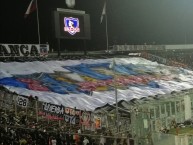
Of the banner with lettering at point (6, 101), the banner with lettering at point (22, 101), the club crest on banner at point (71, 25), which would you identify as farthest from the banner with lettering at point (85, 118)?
the club crest on banner at point (71, 25)

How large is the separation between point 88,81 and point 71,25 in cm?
764

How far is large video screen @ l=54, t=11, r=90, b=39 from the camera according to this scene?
34906 millimetres

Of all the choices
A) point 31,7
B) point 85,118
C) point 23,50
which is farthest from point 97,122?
point 31,7

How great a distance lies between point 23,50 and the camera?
106 feet

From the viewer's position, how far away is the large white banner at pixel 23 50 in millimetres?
31108

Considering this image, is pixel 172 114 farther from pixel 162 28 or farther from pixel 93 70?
pixel 162 28

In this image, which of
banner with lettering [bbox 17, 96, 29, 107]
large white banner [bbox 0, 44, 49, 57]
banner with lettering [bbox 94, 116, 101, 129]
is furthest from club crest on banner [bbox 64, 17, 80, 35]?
banner with lettering [bbox 94, 116, 101, 129]

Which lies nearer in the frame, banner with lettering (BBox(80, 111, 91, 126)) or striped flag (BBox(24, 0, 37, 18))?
banner with lettering (BBox(80, 111, 91, 126))

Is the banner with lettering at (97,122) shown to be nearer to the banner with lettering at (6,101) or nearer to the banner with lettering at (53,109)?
the banner with lettering at (53,109)

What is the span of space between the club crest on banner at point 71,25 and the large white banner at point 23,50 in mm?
2713

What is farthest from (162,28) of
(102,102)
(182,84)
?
(102,102)

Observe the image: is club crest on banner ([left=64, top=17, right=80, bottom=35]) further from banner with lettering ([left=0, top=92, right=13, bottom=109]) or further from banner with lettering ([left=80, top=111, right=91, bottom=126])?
banner with lettering ([left=80, top=111, right=91, bottom=126])

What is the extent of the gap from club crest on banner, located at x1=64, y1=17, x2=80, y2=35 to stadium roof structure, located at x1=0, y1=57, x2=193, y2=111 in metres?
2.73

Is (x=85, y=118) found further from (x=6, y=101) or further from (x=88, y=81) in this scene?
(x=88, y=81)
